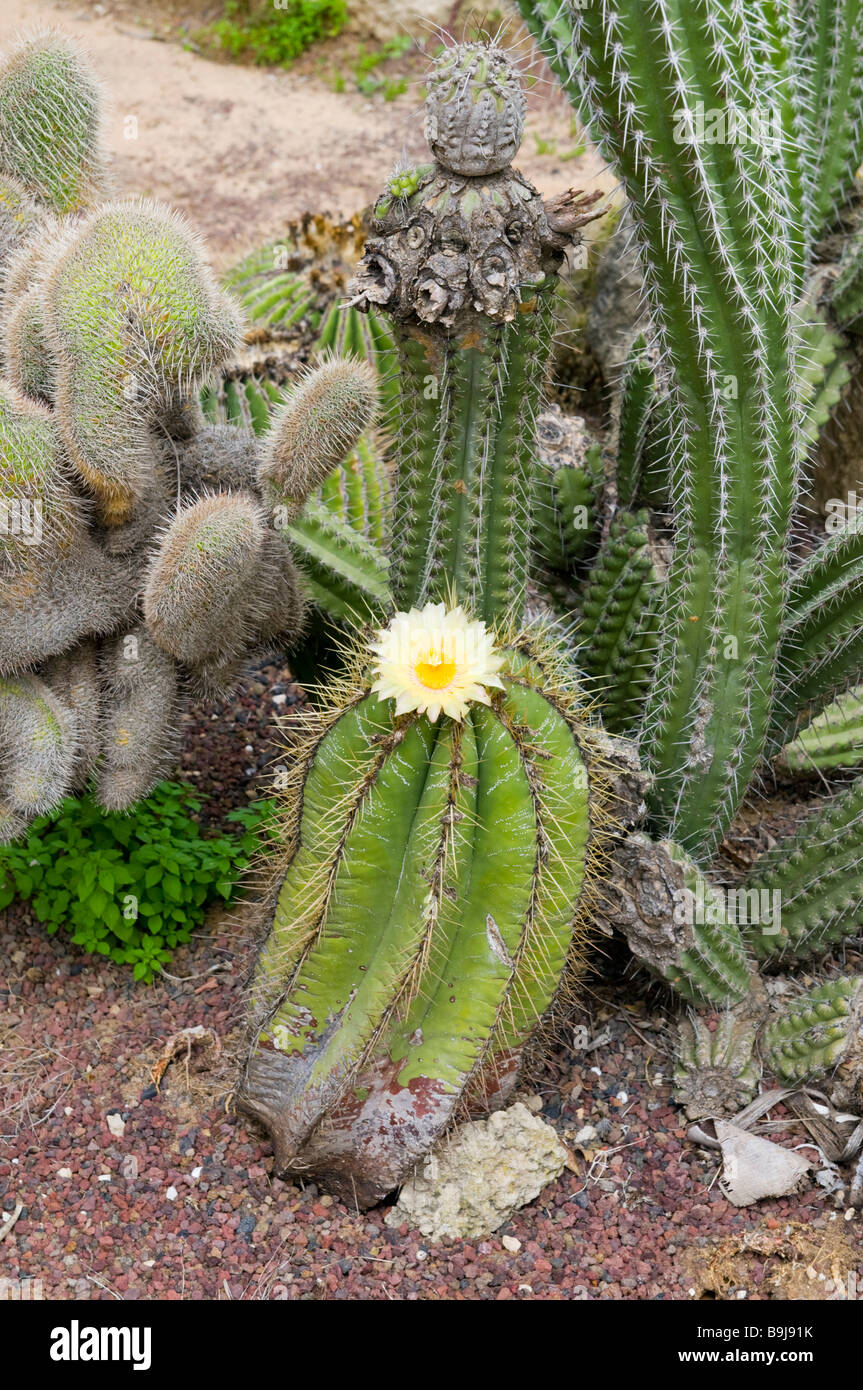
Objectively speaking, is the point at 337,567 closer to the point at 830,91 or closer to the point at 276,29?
A: the point at 830,91

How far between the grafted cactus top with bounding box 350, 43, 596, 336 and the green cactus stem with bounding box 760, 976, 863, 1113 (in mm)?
1550

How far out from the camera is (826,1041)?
2697mm

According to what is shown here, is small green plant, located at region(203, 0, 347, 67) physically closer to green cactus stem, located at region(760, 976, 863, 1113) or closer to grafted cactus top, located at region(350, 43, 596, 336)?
grafted cactus top, located at region(350, 43, 596, 336)

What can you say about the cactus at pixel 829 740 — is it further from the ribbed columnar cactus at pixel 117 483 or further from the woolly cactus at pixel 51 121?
the woolly cactus at pixel 51 121

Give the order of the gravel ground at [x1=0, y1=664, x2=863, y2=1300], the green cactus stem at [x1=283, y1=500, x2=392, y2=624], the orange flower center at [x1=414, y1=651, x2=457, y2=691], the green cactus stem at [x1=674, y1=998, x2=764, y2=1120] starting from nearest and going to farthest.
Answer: the orange flower center at [x1=414, y1=651, x2=457, y2=691] < the gravel ground at [x1=0, y1=664, x2=863, y2=1300] < the green cactus stem at [x1=674, y1=998, x2=764, y2=1120] < the green cactus stem at [x1=283, y1=500, x2=392, y2=624]

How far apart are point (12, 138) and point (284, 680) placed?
166cm

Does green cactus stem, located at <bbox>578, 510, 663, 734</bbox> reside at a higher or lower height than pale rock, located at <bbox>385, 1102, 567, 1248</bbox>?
higher

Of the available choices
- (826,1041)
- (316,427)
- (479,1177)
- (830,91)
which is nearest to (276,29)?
(830,91)

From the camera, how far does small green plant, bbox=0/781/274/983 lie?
10.0 feet

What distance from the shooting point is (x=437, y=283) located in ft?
7.91

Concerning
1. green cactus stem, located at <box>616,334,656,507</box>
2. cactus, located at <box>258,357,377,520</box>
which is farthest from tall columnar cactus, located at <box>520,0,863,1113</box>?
cactus, located at <box>258,357,377,520</box>

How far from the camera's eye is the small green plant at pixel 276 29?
9102mm

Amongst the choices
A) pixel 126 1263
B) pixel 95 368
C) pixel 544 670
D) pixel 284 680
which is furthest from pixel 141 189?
pixel 126 1263

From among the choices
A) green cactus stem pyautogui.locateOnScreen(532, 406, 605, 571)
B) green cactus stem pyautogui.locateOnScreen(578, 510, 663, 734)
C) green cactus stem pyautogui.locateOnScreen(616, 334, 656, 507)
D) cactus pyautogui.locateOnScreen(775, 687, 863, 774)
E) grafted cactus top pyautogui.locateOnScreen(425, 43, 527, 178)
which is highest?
grafted cactus top pyautogui.locateOnScreen(425, 43, 527, 178)
